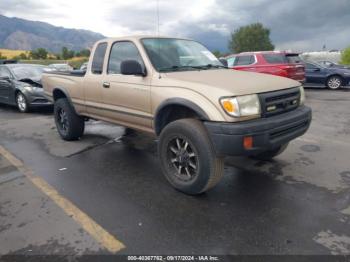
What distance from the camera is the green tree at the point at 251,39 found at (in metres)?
80.5

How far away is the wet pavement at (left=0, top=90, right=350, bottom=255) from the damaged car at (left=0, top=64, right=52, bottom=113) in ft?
13.5

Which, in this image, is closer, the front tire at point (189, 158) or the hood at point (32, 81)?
the front tire at point (189, 158)

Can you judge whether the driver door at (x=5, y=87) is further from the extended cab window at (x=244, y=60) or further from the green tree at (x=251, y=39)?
the green tree at (x=251, y=39)

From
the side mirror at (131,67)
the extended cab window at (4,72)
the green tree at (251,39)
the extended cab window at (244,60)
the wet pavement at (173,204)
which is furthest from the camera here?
the green tree at (251,39)

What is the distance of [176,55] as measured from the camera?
4457 millimetres

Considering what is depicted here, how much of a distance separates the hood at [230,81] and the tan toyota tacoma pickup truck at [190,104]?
0.04 feet

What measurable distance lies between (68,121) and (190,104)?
3.32 metres

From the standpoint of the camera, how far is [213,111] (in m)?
3.35

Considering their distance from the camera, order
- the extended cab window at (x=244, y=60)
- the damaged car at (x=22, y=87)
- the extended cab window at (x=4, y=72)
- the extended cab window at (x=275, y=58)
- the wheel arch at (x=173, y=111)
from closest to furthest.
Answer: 1. the wheel arch at (x=173, y=111)
2. the damaged car at (x=22, y=87)
3. the extended cab window at (x=4, y=72)
4. the extended cab window at (x=275, y=58)
5. the extended cab window at (x=244, y=60)

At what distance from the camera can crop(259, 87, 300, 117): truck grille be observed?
3457 mm

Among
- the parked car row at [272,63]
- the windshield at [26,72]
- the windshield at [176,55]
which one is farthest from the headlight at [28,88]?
the windshield at [176,55]

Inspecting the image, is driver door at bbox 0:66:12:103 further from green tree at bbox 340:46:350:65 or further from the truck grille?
green tree at bbox 340:46:350:65

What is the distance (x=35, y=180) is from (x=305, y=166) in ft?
12.5

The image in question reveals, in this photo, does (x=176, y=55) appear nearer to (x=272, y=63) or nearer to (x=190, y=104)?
(x=190, y=104)
